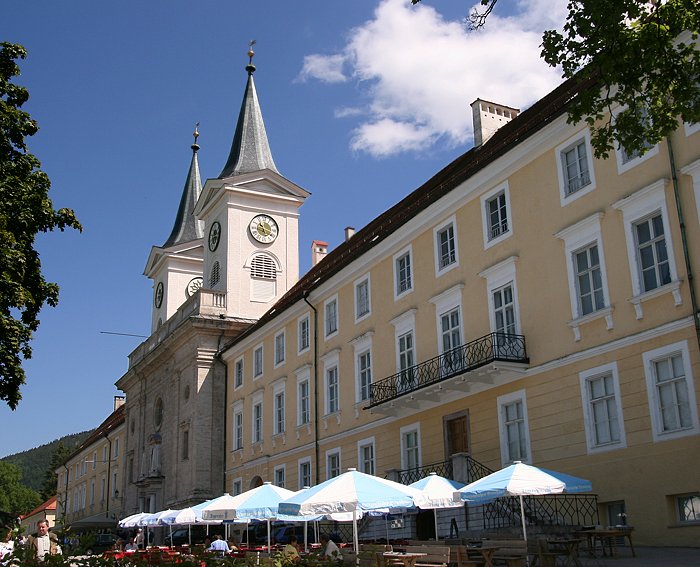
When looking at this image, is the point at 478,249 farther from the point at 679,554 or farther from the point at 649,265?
the point at 679,554

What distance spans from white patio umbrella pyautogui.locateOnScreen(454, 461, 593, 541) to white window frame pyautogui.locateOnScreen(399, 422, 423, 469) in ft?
27.8

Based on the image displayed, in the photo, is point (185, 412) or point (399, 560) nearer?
point (399, 560)

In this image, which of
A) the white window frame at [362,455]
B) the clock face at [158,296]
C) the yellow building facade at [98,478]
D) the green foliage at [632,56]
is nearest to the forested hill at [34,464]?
the yellow building facade at [98,478]

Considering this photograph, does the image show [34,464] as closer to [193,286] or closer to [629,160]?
[193,286]

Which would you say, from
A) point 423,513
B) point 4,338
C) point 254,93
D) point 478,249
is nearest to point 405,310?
point 478,249

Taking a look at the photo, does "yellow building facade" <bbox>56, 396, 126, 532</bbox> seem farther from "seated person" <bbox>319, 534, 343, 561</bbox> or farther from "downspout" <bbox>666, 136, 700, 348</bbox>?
"downspout" <bbox>666, 136, 700, 348</bbox>

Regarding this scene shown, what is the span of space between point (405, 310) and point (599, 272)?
8823mm

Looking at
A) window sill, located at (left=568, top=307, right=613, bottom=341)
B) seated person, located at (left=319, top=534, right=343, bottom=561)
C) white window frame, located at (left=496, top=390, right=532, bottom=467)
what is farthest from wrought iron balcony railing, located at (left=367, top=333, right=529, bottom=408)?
seated person, located at (left=319, top=534, right=343, bottom=561)

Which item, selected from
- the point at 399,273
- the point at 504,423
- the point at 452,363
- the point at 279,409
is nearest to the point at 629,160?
the point at 504,423

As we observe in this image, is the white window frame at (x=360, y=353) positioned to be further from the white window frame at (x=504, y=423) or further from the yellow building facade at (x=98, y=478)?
the yellow building facade at (x=98, y=478)

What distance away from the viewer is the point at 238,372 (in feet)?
143

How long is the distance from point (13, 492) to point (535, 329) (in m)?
126

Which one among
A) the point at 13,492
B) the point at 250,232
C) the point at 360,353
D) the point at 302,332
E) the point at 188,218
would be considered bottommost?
the point at 360,353

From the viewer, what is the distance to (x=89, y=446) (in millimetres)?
76500
